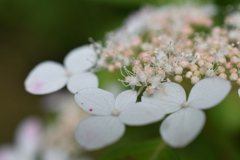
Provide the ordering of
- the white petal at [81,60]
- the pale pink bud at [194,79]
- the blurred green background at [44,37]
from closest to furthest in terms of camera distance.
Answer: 1. the pale pink bud at [194,79]
2. the white petal at [81,60]
3. the blurred green background at [44,37]

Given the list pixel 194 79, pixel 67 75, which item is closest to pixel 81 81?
pixel 67 75

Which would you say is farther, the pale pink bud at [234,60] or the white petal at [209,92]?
the pale pink bud at [234,60]

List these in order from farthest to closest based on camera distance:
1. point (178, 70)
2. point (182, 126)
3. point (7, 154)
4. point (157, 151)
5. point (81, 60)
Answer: point (7, 154) < point (81, 60) < point (157, 151) < point (178, 70) < point (182, 126)

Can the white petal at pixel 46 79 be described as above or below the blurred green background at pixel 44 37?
above

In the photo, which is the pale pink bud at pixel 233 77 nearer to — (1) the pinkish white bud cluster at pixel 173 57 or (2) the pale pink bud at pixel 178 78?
(1) the pinkish white bud cluster at pixel 173 57

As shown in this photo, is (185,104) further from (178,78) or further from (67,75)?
(67,75)

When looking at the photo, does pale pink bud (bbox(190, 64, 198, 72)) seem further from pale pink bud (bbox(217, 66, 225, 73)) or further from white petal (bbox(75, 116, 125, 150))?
white petal (bbox(75, 116, 125, 150))

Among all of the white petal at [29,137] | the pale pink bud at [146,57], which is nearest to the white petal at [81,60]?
the pale pink bud at [146,57]
